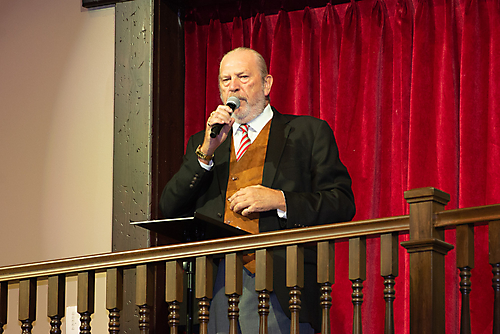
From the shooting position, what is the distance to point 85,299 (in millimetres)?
2496

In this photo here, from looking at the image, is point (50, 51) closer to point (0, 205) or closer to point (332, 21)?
point (0, 205)

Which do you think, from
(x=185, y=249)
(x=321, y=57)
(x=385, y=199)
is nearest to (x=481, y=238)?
(x=385, y=199)

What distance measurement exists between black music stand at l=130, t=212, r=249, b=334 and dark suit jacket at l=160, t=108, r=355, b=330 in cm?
24

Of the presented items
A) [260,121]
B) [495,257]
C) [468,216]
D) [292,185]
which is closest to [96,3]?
[260,121]

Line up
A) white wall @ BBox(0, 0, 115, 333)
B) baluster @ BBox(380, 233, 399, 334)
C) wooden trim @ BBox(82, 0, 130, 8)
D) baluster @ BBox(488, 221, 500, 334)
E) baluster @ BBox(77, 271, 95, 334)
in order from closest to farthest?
baluster @ BBox(488, 221, 500, 334)
baluster @ BBox(380, 233, 399, 334)
baluster @ BBox(77, 271, 95, 334)
white wall @ BBox(0, 0, 115, 333)
wooden trim @ BBox(82, 0, 130, 8)

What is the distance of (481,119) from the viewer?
3342mm

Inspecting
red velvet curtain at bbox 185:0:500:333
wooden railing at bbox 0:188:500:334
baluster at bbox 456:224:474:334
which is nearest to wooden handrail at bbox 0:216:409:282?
wooden railing at bbox 0:188:500:334

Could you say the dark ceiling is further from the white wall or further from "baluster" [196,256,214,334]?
"baluster" [196,256,214,334]

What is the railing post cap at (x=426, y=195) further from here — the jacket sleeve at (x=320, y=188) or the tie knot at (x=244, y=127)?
the tie knot at (x=244, y=127)

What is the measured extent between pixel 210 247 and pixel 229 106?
0.58 meters

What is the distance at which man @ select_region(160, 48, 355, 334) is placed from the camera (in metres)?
2.44

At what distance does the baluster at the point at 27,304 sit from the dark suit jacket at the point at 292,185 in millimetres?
549

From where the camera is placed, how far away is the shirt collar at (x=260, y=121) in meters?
2.85

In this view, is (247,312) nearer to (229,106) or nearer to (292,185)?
(292,185)
